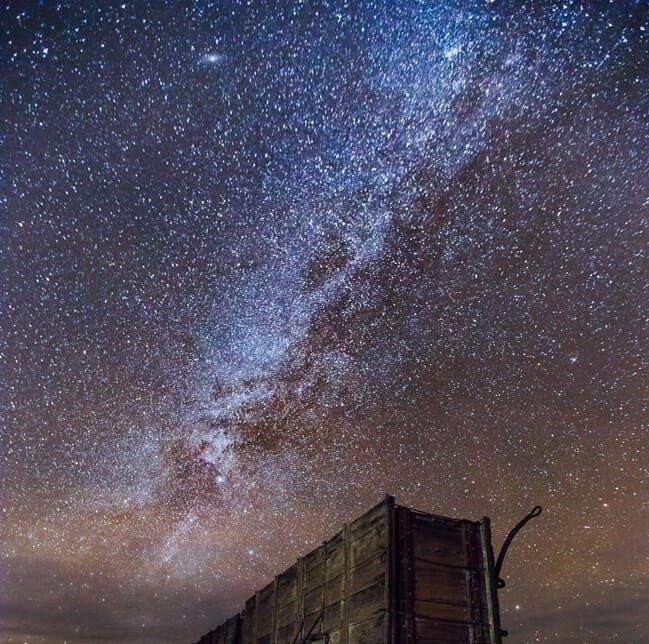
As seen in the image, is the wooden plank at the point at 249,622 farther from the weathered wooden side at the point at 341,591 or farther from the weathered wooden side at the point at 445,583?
the weathered wooden side at the point at 445,583

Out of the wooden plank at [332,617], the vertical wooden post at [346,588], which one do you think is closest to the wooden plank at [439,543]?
the vertical wooden post at [346,588]

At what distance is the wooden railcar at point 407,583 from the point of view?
23.0 ft

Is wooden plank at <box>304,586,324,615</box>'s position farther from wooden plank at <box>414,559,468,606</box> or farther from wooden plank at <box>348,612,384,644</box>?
wooden plank at <box>414,559,468,606</box>

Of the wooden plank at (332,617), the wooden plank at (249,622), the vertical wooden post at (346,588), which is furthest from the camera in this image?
the wooden plank at (249,622)

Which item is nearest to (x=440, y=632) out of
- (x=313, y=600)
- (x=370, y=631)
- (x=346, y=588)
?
(x=370, y=631)

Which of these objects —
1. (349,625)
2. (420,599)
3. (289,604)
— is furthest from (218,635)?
(420,599)

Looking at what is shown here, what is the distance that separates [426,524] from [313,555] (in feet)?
9.80

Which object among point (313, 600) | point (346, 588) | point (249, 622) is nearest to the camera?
point (346, 588)

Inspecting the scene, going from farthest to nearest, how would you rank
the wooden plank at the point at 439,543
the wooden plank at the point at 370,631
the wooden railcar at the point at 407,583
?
the wooden plank at the point at 439,543
the wooden railcar at the point at 407,583
the wooden plank at the point at 370,631

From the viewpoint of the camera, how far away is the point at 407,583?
7.16m

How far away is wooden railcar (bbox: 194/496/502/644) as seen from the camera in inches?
276

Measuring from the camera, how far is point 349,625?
7730 millimetres

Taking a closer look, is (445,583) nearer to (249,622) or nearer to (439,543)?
(439,543)

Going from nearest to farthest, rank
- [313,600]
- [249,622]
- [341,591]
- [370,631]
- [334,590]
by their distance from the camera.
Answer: [370,631], [341,591], [334,590], [313,600], [249,622]
